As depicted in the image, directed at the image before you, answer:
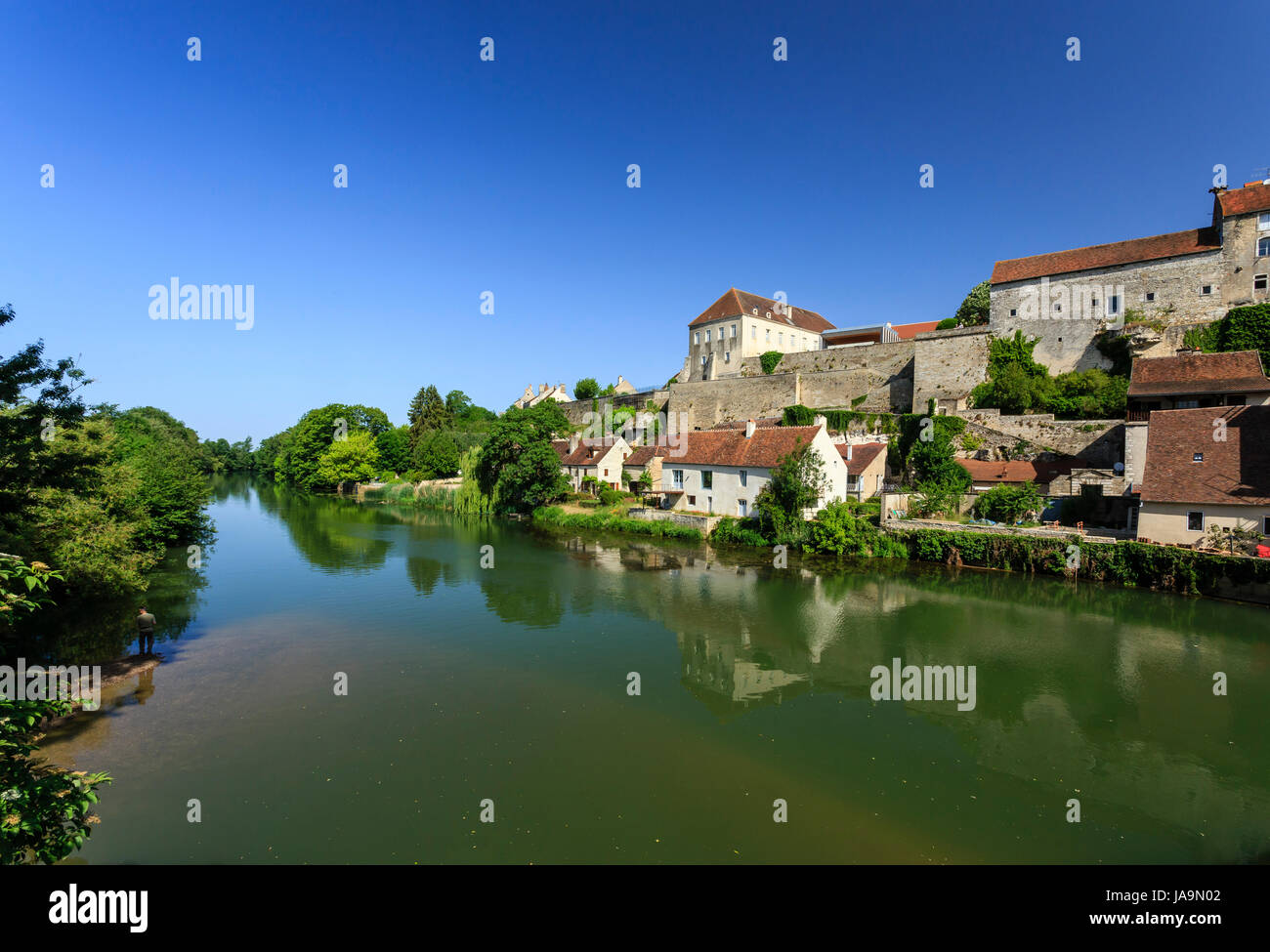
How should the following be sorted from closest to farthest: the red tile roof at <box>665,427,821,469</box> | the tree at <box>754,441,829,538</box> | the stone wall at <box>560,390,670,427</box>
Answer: the tree at <box>754,441,829,538</box> → the red tile roof at <box>665,427,821,469</box> → the stone wall at <box>560,390,670,427</box>

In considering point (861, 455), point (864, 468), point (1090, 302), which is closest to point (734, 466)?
point (864, 468)

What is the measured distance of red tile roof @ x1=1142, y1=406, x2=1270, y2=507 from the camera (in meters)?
19.9

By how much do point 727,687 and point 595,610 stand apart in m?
6.75

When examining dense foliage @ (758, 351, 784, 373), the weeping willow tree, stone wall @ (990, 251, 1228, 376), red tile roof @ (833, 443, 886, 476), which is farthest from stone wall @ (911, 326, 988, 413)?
the weeping willow tree

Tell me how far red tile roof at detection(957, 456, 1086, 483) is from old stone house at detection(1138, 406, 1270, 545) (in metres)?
5.91

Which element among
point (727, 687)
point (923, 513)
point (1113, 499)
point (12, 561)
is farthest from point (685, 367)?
point (12, 561)

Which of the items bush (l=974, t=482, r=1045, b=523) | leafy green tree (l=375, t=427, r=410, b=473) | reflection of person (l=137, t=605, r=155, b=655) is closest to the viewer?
reflection of person (l=137, t=605, r=155, b=655)

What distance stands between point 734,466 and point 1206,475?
18409mm

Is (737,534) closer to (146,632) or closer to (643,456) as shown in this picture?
(643,456)

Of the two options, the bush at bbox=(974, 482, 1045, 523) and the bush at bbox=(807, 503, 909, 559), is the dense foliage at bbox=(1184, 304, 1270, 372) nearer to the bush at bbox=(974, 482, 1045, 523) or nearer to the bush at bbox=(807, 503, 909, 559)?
the bush at bbox=(974, 482, 1045, 523)

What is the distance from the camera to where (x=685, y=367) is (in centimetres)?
5559

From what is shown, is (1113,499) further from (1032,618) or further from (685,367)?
(685,367)

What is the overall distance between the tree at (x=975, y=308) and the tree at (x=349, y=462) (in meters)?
56.7

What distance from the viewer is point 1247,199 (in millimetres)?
30875
